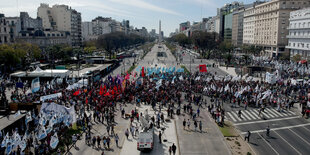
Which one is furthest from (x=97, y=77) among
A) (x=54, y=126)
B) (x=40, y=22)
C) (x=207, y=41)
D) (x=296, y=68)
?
(x=40, y=22)

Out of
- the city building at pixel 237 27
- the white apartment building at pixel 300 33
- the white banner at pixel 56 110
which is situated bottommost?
the white banner at pixel 56 110

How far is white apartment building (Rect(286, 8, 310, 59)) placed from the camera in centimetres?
7700

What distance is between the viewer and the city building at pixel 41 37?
103m

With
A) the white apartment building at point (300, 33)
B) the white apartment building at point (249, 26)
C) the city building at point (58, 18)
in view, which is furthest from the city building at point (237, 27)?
the city building at point (58, 18)

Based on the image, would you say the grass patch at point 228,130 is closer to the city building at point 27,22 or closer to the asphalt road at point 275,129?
the asphalt road at point 275,129

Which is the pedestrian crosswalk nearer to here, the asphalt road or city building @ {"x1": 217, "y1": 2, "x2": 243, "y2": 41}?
the asphalt road

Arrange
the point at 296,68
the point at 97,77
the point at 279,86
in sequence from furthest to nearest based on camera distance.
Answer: the point at 296,68
the point at 97,77
the point at 279,86

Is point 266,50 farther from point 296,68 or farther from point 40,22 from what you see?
point 40,22

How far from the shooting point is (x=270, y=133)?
88.5 ft

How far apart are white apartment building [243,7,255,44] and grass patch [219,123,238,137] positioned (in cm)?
10514

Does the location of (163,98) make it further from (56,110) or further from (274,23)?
(274,23)

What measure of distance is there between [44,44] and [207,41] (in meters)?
73.5

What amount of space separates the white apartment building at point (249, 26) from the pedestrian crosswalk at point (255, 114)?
97.2 metres

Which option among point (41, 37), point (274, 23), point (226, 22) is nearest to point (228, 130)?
point (274, 23)
